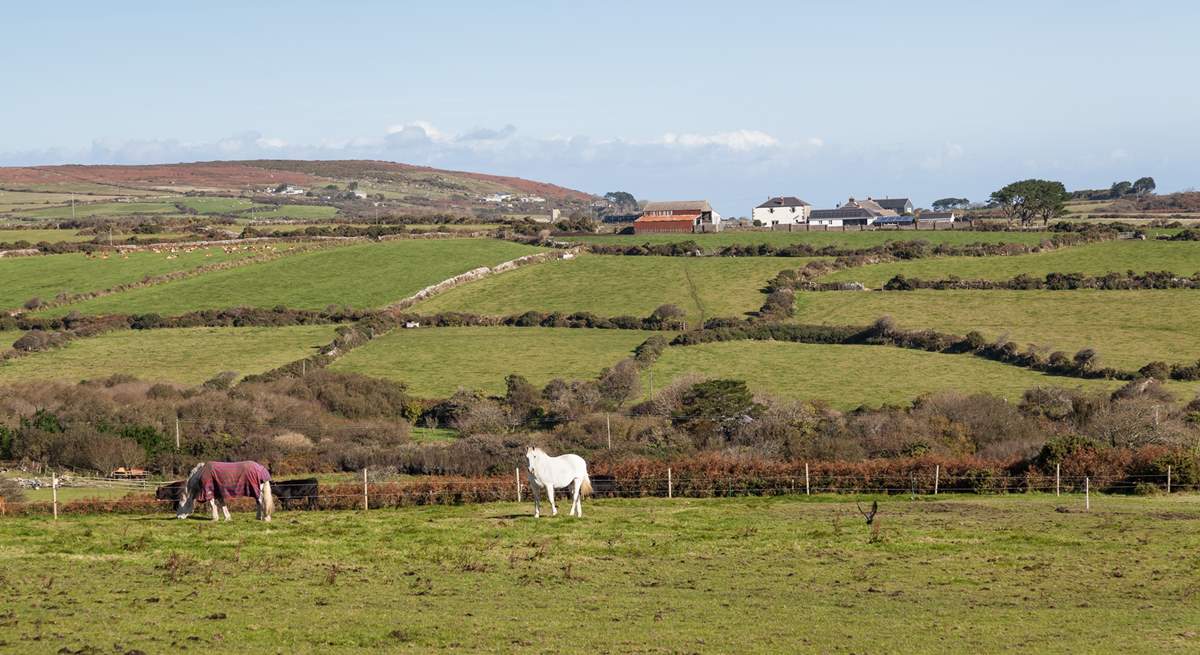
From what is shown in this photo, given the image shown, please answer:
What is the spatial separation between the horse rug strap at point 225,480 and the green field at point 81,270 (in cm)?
5744

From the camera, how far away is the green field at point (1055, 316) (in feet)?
210

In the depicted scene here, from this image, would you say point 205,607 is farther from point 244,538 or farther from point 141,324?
point 141,324

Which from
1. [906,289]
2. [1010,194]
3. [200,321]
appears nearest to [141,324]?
[200,321]

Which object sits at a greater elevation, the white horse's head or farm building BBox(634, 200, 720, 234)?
farm building BBox(634, 200, 720, 234)

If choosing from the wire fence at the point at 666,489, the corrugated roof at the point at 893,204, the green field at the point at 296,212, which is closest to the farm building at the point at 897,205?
the corrugated roof at the point at 893,204

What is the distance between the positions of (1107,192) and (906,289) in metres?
133

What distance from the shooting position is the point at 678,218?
126 m

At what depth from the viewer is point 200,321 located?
76.0 metres

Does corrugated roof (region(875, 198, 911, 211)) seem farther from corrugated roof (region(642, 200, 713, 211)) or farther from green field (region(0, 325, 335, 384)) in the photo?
green field (region(0, 325, 335, 384))

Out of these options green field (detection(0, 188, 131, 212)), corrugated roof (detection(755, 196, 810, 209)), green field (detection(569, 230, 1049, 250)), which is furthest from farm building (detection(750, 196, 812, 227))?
green field (detection(0, 188, 131, 212))

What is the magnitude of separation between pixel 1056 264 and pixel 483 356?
1582 inches

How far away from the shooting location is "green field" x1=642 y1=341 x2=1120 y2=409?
57.3 m

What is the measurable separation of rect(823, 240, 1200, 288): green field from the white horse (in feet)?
183

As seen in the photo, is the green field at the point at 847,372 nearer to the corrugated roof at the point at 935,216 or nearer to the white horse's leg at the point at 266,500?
the white horse's leg at the point at 266,500
